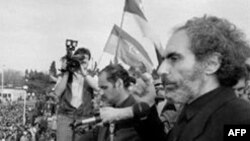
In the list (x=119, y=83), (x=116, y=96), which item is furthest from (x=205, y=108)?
(x=119, y=83)

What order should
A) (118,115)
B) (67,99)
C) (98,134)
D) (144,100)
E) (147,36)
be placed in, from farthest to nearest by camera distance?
1. (67,99)
2. (147,36)
3. (98,134)
4. (144,100)
5. (118,115)

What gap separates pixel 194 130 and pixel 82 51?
411 centimetres

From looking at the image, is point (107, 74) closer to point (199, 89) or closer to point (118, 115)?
point (118, 115)

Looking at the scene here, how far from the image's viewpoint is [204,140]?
2.04 m

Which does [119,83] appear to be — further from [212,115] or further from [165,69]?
[212,115]

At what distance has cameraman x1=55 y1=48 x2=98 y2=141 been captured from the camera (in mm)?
6023

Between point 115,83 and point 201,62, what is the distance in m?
2.11

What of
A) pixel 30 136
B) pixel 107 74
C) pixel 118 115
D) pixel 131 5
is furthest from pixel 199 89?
pixel 30 136

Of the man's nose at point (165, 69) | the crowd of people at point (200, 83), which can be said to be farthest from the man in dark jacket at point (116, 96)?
the man's nose at point (165, 69)

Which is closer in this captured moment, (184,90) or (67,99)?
(184,90)

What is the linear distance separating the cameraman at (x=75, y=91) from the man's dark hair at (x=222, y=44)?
12.4 feet

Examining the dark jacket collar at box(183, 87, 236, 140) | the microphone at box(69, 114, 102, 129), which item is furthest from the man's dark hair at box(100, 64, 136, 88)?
Result: the dark jacket collar at box(183, 87, 236, 140)

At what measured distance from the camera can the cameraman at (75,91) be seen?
6.02 m

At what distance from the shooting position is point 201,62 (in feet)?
7.20
